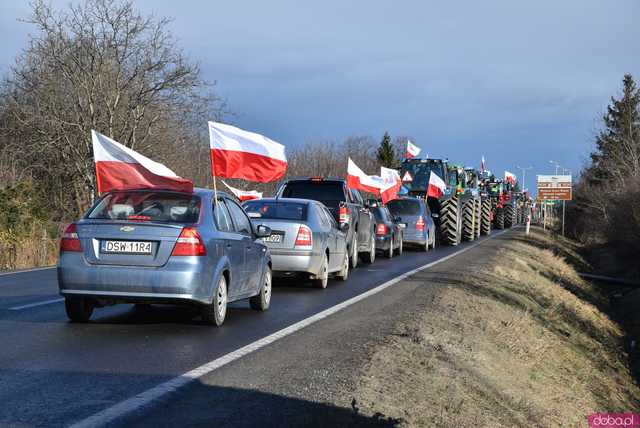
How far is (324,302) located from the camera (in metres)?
13.5

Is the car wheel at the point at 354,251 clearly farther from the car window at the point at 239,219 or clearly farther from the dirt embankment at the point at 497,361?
the car window at the point at 239,219

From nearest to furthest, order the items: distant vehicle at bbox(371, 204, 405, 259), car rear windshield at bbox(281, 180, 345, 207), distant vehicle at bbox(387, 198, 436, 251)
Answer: car rear windshield at bbox(281, 180, 345, 207) < distant vehicle at bbox(371, 204, 405, 259) < distant vehicle at bbox(387, 198, 436, 251)

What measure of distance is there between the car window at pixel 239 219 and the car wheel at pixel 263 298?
0.81 metres

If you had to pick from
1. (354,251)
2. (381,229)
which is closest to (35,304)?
(354,251)

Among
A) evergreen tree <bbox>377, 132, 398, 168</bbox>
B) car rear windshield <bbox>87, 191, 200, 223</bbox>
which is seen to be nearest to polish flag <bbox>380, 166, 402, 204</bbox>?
→ car rear windshield <bbox>87, 191, 200, 223</bbox>

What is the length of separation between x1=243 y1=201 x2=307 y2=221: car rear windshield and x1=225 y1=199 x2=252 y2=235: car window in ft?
12.1

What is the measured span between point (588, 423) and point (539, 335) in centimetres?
467

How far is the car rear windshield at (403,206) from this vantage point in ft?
103

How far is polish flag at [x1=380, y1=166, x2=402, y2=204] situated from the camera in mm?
30312

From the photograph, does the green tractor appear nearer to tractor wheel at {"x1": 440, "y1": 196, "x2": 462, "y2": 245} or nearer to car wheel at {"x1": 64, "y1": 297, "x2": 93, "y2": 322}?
tractor wheel at {"x1": 440, "y1": 196, "x2": 462, "y2": 245}

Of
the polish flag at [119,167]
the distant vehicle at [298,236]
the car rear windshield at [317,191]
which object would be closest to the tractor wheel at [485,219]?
the car rear windshield at [317,191]

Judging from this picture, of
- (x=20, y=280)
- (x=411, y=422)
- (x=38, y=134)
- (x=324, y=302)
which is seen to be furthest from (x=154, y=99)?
(x=411, y=422)

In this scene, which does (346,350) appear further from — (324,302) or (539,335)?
(539,335)

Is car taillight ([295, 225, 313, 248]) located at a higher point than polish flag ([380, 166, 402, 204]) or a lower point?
lower
